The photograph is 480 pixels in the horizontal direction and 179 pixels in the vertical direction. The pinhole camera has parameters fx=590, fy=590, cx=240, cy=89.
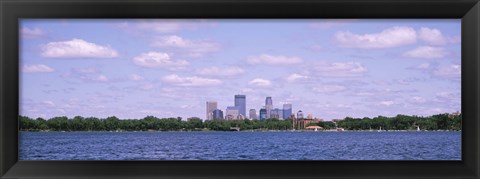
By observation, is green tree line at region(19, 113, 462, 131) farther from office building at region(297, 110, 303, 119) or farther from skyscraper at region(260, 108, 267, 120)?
office building at region(297, 110, 303, 119)

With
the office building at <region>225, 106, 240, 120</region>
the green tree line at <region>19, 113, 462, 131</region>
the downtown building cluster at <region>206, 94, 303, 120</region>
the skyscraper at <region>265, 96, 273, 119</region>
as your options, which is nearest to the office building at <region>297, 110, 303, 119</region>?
the downtown building cluster at <region>206, 94, 303, 120</region>

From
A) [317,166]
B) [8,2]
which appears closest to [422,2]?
[317,166]

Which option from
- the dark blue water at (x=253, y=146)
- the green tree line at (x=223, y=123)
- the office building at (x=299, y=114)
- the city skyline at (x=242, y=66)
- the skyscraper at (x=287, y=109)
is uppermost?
the city skyline at (x=242, y=66)

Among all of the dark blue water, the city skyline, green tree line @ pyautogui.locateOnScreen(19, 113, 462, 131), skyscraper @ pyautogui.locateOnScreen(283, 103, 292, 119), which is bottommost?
the dark blue water

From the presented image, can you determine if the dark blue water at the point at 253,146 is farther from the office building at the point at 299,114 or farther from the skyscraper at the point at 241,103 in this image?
the skyscraper at the point at 241,103

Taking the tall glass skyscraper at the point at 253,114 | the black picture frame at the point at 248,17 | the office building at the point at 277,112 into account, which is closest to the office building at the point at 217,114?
the tall glass skyscraper at the point at 253,114
